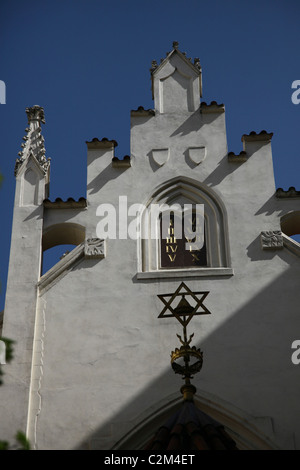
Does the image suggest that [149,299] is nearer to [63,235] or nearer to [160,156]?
[63,235]

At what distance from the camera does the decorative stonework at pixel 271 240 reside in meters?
15.1

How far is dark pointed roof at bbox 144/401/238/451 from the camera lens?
9.98 meters

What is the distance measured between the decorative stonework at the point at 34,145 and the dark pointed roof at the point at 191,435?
6.71 m

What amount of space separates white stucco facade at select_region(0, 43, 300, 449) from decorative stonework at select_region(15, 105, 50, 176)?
70 millimetres

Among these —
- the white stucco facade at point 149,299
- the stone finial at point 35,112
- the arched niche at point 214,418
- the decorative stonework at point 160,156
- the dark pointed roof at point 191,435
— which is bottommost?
the dark pointed roof at point 191,435

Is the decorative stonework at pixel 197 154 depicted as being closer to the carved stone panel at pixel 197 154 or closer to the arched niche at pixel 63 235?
the carved stone panel at pixel 197 154

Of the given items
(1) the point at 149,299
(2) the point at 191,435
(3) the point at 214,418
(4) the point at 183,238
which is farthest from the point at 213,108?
(2) the point at 191,435

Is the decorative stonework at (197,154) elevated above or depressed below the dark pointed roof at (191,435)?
above

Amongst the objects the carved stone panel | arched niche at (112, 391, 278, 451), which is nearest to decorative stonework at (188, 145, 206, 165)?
the carved stone panel

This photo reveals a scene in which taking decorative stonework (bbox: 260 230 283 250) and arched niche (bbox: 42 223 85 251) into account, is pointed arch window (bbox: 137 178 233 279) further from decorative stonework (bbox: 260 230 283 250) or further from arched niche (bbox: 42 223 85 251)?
arched niche (bbox: 42 223 85 251)

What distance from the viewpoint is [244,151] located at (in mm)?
16266

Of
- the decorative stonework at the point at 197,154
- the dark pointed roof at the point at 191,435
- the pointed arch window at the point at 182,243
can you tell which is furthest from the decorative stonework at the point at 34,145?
the dark pointed roof at the point at 191,435

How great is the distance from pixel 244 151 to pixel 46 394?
5.48 m

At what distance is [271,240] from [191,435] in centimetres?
566
